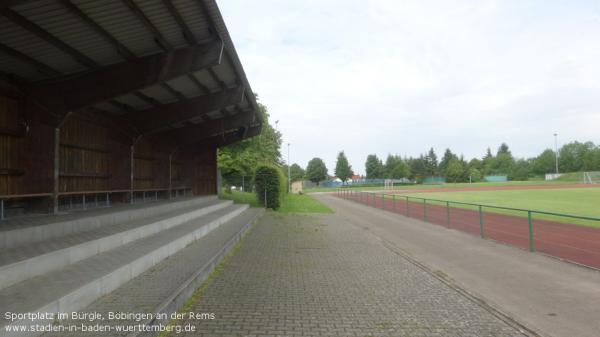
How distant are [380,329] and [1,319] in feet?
13.0

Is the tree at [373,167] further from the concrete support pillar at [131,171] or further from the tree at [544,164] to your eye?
the concrete support pillar at [131,171]

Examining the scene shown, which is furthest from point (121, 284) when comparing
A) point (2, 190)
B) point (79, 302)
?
point (2, 190)

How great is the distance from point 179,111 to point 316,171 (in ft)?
365

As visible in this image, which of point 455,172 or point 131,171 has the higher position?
point 455,172

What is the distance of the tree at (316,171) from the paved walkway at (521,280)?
11083 cm

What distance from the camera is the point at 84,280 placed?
16.5 ft

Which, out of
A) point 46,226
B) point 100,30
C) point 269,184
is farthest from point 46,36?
point 269,184

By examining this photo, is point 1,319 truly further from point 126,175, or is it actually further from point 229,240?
point 126,175

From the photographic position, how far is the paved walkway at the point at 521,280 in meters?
5.38

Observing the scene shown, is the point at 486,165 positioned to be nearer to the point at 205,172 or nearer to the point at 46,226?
the point at 205,172

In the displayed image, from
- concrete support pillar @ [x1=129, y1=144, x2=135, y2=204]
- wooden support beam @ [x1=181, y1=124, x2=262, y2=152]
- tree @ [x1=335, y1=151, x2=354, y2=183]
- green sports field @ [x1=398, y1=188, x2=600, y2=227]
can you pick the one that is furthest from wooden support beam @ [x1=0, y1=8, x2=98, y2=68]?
tree @ [x1=335, y1=151, x2=354, y2=183]

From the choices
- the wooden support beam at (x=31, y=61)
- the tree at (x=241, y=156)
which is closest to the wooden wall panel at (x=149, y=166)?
the wooden support beam at (x=31, y=61)

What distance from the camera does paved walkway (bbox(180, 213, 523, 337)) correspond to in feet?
16.0

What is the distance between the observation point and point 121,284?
227 inches
